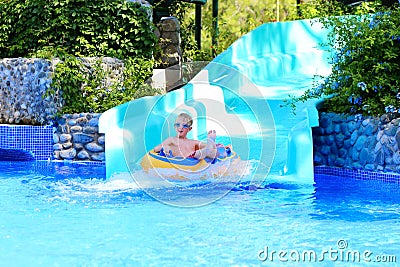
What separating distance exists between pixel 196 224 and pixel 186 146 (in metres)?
1.64

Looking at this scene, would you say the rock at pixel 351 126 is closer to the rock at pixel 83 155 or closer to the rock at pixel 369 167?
the rock at pixel 369 167

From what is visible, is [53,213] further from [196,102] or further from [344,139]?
[344,139]

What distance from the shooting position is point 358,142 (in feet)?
26.7

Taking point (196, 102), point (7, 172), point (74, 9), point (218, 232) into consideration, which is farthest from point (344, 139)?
point (74, 9)

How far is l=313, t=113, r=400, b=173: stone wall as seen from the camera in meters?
7.73

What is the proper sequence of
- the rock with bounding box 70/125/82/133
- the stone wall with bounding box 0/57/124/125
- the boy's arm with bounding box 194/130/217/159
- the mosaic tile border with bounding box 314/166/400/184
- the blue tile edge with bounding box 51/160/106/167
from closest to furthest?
the boy's arm with bounding box 194/130/217/159, the mosaic tile border with bounding box 314/166/400/184, the blue tile edge with bounding box 51/160/106/167, the rock with bounding box 70/125/82/133, the stone wall with bounding box 0/57/124/125

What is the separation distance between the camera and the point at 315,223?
5.64m

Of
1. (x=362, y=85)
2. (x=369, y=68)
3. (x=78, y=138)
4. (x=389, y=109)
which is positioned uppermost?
(x=369, y=68)

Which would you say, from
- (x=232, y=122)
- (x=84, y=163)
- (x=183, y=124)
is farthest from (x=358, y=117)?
(x=84, y=163)

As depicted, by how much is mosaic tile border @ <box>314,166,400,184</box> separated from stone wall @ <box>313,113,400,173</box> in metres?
0.08

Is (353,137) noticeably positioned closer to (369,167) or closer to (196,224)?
(369,167)

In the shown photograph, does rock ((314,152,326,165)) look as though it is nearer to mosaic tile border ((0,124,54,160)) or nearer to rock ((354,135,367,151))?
rock ((354,135,367,151))

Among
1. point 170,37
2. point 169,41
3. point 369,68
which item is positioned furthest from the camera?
point 170,37

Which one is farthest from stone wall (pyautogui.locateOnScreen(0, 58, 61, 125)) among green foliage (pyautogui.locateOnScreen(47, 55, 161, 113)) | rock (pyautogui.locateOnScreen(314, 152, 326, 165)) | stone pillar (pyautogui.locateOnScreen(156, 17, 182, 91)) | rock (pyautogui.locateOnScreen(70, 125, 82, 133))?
rock (pyautogui.locateOnScreen(314, 152, 326, 165))
